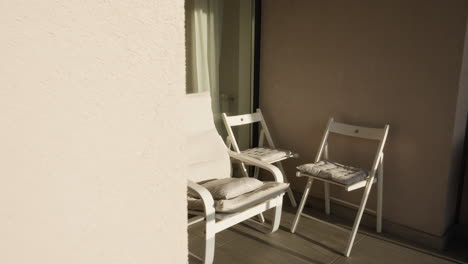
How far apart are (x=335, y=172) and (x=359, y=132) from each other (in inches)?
15.4

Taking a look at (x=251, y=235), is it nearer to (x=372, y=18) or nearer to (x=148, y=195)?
(x=372, y=18)

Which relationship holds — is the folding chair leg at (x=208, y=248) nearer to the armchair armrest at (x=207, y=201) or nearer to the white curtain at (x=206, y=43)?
the armchair armrest at (x=207, y=201)

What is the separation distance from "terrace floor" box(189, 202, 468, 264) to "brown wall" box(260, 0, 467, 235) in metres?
0.23

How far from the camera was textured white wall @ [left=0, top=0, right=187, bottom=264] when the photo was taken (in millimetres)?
530

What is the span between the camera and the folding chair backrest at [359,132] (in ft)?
8.31

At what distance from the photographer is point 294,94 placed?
3.23m

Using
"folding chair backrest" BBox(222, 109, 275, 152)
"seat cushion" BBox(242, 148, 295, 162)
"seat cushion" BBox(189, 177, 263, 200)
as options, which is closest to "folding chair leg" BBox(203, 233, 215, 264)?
"seat cushion" BBox(189, 177, 263, 200)

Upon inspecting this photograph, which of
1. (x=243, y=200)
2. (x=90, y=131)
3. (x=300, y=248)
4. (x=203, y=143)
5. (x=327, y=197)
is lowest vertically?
(x=300, y=248)

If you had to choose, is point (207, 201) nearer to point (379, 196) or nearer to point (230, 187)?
point (230, 187)

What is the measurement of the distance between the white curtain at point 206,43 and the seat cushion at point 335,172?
144 centimetres

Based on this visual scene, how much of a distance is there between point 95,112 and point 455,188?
8.91ft

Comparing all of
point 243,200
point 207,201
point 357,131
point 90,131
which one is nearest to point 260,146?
point 357,131

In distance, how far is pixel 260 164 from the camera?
2.71 m

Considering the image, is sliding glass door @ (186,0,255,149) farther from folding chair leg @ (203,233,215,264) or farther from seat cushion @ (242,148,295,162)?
folding chair leg @ (203,233,215,264)
